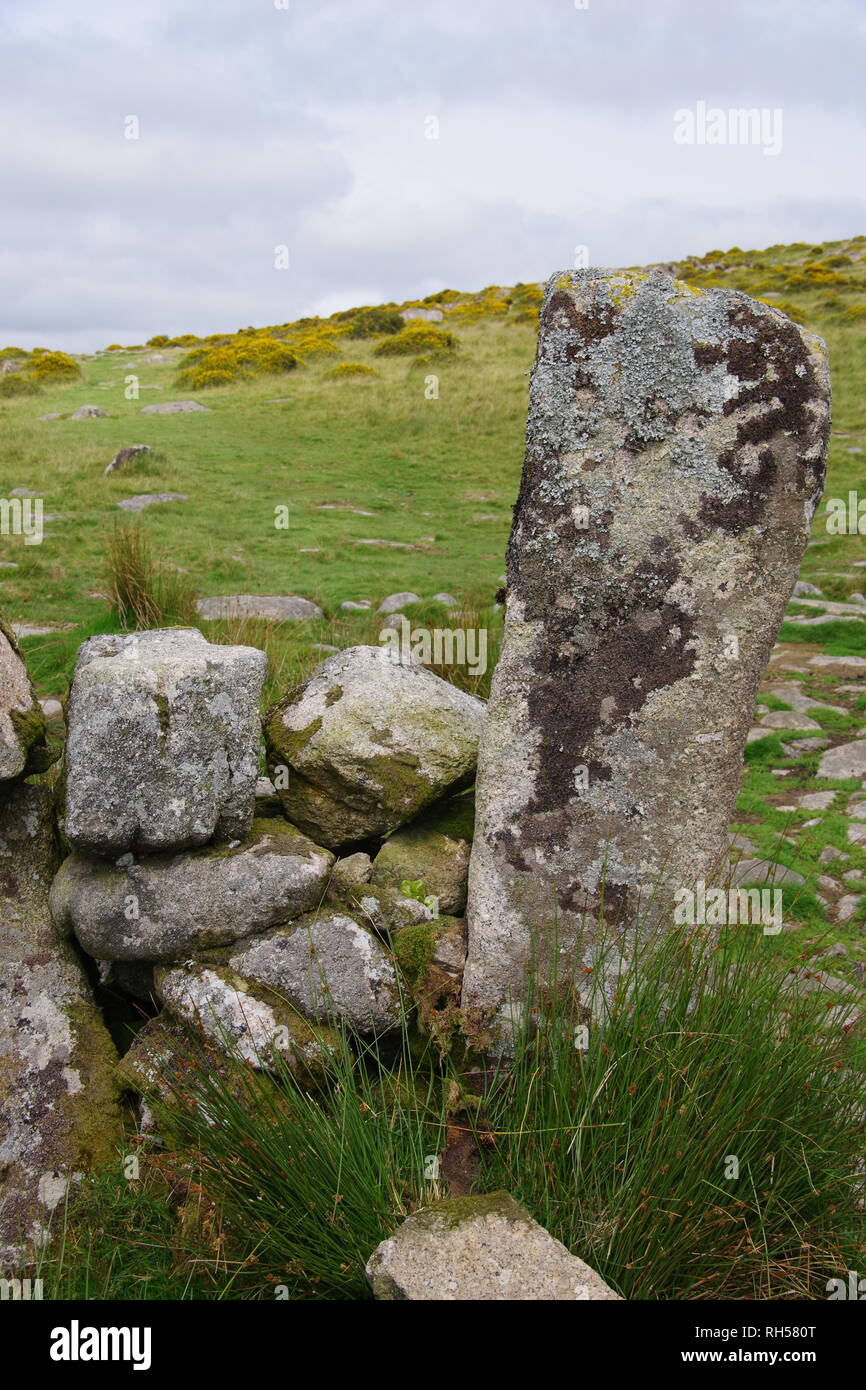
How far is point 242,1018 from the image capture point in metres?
3.46

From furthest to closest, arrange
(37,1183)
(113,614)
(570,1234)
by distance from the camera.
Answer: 1. (113,614)
2. (37,1183)
3. (570,1234)

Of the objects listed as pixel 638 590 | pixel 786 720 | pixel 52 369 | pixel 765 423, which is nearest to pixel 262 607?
pixel 786 720

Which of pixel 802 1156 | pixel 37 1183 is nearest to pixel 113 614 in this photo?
pixel 37 1183

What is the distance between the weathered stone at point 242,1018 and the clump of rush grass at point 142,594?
468 centimetres

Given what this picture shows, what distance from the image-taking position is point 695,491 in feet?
11.8

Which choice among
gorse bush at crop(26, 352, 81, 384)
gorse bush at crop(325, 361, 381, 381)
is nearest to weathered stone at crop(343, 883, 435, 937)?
gorse bush at crop(325, 361, 381, 381)

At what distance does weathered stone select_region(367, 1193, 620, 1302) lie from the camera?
254 centimetres

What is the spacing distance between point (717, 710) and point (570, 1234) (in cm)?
181

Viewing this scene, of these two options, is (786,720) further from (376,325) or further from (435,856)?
(376,325)

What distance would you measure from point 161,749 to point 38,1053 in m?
1.21

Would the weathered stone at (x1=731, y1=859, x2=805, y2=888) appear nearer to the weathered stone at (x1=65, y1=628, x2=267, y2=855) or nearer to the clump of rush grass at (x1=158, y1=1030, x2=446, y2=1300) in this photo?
the clump of rush grass at (x1=158, y1=1030, x2=446, y2=1300)

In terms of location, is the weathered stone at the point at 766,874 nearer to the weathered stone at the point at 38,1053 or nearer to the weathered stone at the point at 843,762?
the weathered stone at the point at 843,762
